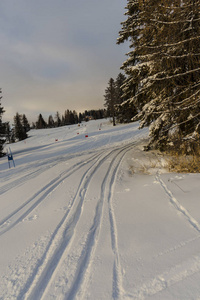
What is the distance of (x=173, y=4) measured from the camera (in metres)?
3.56

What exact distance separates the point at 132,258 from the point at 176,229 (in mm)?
907

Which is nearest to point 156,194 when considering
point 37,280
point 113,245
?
point 113,245

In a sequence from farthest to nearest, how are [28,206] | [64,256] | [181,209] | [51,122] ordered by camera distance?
[51,122] → [28,206] → [181,209] → [64,256]

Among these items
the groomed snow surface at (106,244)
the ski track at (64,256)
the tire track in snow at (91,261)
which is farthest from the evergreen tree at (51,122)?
the tire track in snow at (91,261)

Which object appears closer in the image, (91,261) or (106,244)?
(91,261)

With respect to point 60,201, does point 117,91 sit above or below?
above

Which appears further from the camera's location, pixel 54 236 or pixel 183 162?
pixel 183 162

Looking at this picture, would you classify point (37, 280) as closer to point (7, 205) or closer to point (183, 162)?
point (7, 205)

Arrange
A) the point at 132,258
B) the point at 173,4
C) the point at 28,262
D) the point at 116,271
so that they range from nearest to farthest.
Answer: the point at 116,271 → the point at 132,258 → the point at 28,262 → the point at 173,4

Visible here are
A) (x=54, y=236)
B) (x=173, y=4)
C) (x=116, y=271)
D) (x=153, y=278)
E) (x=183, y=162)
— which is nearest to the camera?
(x=153, y=278)

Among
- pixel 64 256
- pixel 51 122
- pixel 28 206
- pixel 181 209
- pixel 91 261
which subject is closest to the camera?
pixel 91 261

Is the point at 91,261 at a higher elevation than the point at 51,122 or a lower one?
lower

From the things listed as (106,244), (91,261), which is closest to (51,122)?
(106,244)

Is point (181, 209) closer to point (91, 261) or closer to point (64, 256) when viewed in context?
point (91, 261)
